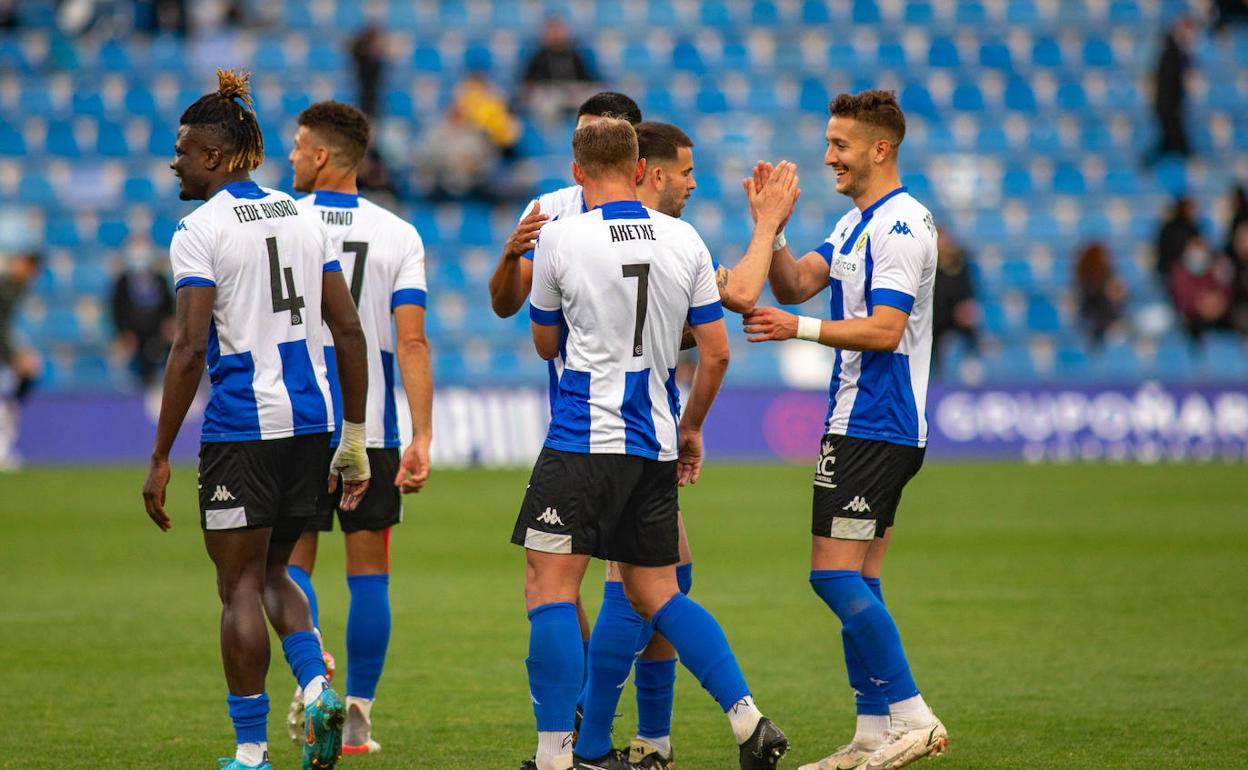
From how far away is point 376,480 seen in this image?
7.03 metres

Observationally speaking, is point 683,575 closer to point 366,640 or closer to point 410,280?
point 366,640

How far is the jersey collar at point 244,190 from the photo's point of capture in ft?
19.3

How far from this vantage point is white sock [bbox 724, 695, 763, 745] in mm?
5480

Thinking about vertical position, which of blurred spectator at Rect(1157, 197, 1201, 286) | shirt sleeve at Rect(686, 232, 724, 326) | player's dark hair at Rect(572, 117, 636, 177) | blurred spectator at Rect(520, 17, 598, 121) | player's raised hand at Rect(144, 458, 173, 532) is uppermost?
blurred spectator at Rect(520, 17, 598, 121)

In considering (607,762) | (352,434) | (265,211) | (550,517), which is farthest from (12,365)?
(550,517)

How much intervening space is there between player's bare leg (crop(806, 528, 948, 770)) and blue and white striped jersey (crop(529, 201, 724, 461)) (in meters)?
0.90

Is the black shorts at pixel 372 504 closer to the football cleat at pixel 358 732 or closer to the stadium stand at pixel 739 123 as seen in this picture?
the football cleat at pixel 358 732

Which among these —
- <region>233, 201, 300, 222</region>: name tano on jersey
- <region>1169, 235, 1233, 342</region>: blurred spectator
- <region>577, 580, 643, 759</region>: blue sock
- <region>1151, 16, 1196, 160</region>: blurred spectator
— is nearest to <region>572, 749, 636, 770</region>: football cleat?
<region>577, 580, 643, 759</region>: blue sock

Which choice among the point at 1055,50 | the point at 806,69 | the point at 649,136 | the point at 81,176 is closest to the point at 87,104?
the point at 81,176

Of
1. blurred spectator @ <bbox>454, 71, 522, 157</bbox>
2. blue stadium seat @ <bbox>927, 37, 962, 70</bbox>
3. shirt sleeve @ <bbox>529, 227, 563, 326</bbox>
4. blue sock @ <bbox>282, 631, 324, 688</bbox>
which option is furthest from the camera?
blue stadium seat @ <bbox>927, 37, 962, 70</bbox>

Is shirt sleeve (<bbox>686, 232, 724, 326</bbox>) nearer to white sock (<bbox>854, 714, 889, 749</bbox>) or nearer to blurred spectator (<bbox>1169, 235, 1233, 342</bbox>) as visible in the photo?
white sock (<bbox>854, 714, 889, 749</bbox>)

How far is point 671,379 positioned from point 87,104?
20319 mm

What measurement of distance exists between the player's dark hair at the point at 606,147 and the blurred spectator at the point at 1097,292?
17712mm

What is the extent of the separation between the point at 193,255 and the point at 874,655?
2776 mm
